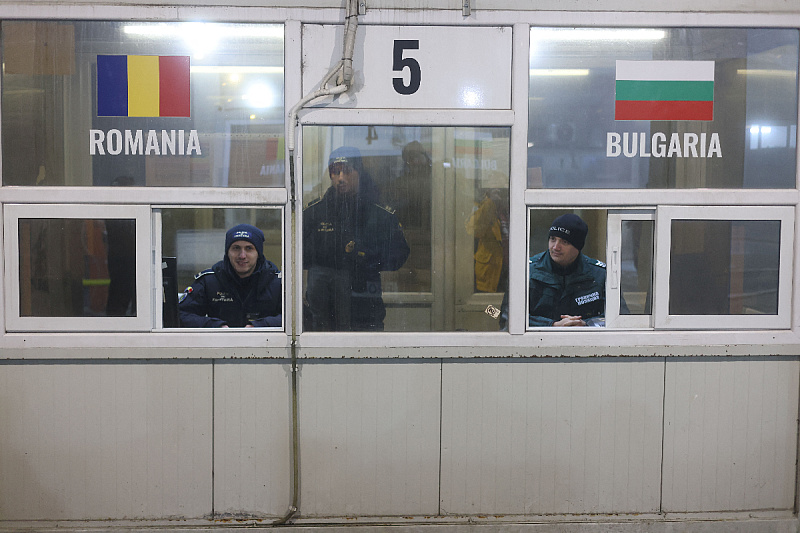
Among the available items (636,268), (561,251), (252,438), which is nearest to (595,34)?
(561,251)

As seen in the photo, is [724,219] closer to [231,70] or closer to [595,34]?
[595,34]

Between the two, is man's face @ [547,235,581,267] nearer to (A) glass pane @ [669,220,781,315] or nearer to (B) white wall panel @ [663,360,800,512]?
(A) glass pane @ [669,220,781,315]

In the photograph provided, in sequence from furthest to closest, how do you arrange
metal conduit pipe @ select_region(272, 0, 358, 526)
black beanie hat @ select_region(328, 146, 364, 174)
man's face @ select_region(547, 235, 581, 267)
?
man's face @ select_region(547, 235, 581, 267) < black beanie hat @ select_region(328, 146, 364, 174) < metal conduit pipe @ select_region(272, 0, 358, 526)

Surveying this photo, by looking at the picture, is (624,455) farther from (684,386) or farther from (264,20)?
(264,20)

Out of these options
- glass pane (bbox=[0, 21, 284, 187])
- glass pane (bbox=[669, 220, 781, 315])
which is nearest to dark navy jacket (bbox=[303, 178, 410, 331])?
glass pane (bbox=[0, 21, 284, 187])

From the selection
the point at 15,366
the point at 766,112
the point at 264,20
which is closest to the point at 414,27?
the point at 264,20

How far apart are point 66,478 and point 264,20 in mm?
2600

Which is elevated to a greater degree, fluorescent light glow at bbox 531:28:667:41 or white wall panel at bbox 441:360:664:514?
fluorescent light glow at bbox 531:28:667:41

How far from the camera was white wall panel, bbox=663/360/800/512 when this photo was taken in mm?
3795

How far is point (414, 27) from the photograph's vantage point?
11.9 ft

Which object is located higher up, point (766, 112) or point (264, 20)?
point (264, 20)

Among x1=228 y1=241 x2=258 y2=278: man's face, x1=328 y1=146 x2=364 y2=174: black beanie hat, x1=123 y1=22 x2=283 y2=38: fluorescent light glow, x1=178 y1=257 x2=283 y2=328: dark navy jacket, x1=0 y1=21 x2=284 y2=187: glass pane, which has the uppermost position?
x1=123 y1=22 x2=283 y2=38: fluorescent light glow

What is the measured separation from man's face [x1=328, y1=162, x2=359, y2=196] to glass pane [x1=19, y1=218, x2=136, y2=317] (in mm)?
1060

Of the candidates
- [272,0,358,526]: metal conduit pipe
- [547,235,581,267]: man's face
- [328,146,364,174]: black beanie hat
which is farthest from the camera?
[547,235,581,267]: man's face
